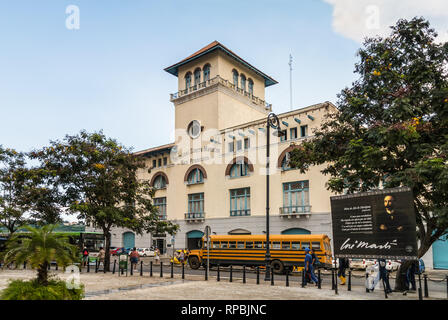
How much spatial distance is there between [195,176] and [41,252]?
126ft

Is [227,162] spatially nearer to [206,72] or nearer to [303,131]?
[303,131]

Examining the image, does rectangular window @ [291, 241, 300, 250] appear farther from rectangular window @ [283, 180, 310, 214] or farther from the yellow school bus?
rectangular window @ [283, 180, 310, 214]

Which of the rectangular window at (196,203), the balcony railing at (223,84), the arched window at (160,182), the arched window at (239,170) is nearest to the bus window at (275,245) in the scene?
the arched window at (239,170)

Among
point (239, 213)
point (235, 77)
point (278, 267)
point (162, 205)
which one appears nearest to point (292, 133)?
point (239, 213)

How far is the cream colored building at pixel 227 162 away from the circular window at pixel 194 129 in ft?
0.41


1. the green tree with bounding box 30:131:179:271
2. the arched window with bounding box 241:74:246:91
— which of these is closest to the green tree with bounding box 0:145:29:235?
the green tree with bounding box 30:131:179:271

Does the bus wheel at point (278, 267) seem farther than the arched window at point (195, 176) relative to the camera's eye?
No

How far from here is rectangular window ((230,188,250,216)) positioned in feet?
139

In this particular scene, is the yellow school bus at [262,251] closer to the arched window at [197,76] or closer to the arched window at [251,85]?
the arched window at [197,76]

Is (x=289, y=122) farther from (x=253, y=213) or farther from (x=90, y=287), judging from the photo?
(x=90, y=287)

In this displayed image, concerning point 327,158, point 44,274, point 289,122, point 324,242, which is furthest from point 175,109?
point 44,274

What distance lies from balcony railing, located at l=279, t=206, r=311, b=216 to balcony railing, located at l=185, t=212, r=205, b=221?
34.3ft

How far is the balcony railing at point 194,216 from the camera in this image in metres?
45.6

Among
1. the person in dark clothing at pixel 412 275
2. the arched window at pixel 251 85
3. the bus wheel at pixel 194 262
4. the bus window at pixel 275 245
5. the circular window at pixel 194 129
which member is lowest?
the bus wheel at pixel 194 262
